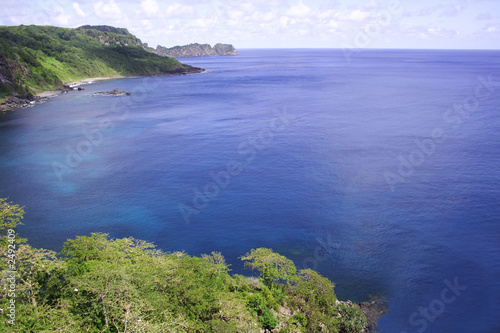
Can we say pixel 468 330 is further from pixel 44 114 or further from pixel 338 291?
pixel 44 114

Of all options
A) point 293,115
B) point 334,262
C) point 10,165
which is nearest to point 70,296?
point 334,262

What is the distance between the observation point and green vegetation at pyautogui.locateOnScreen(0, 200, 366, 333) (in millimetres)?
29531

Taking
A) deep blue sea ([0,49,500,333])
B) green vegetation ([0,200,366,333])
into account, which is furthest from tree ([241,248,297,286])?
deep blue sea ([0,49,500,333])

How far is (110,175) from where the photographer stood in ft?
264

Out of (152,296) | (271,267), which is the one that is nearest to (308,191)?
(271,267)

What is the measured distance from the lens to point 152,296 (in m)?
32.1

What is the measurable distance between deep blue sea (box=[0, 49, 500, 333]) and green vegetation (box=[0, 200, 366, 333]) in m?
9.56

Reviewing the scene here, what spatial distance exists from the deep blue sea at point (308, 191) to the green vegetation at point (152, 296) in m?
9.56

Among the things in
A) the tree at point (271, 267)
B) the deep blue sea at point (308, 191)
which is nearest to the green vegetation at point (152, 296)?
the tree at point (271, 267)

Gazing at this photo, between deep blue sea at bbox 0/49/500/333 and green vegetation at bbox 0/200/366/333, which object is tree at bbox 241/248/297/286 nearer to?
green vegetation at bbox 0/200/366/333

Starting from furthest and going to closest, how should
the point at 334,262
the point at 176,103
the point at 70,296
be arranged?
the point at 176,103 → the point at 334,262 → the point at 70,296

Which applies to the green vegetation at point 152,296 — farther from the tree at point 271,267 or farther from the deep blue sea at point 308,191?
the deep blue sea at point 308,191

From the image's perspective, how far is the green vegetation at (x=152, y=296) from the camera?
29531 mm

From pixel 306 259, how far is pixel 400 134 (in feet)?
227
